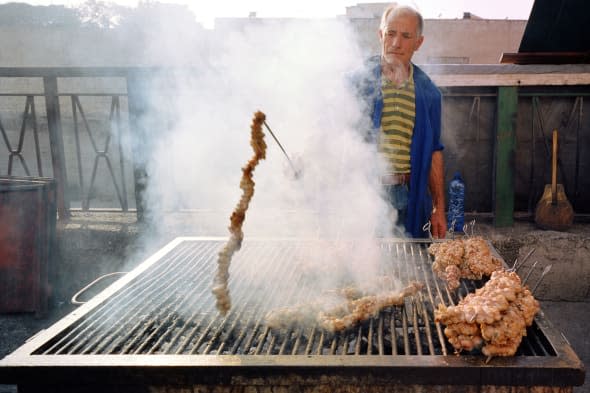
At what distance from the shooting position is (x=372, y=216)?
4844 millimetres

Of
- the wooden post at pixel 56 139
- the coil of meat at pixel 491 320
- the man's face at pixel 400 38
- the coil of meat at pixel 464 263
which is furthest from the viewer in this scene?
the wooden post at pixel 56 139

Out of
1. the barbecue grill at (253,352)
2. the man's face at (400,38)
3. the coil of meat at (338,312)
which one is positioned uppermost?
the man's face at (400,38)

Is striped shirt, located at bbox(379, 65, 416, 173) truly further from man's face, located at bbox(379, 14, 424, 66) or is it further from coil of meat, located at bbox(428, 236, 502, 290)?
coil of meat, located at bbox(428, 236, 502, 290)

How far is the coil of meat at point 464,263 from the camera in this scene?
3.35m

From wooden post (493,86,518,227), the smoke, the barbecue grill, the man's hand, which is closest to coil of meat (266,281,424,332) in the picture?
the barbecue grill

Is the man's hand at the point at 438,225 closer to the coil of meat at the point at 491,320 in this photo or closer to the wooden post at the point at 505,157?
the coil of meat at the point at 491,320

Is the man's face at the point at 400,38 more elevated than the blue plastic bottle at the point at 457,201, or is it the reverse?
the man's face at the point at 400,38

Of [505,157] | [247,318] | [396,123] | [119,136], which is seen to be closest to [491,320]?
[247,318]

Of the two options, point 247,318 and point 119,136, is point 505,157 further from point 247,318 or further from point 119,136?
point 119,136

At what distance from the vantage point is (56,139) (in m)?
7.32

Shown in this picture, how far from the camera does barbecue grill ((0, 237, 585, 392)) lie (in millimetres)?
2223

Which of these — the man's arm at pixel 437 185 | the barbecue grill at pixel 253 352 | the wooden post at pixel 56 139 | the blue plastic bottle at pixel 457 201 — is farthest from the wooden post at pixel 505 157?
the wooden post at pixel 56 139

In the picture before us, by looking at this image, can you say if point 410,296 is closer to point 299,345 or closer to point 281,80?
point 299,345

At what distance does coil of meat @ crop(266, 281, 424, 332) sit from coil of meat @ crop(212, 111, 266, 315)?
0.94ft
